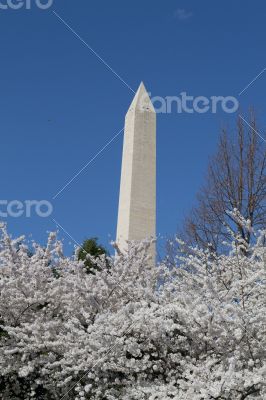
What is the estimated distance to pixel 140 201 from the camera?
1241 centimetres

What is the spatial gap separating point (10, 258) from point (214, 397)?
3322 mm

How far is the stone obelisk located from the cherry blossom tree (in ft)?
18.2

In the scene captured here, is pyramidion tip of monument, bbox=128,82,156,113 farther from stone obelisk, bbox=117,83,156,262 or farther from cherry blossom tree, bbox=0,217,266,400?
cherry blossom tree, bbox=0,217,266,400

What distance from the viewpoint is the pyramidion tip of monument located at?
42.8ft

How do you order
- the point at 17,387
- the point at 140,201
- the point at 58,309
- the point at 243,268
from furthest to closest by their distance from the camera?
the point at 140,201, the point at 58,309, the point at 17,387, the point at 243,268

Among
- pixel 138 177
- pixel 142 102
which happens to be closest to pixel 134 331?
pixel 138 177

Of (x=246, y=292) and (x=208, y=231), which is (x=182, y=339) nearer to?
(x=246, y=292)

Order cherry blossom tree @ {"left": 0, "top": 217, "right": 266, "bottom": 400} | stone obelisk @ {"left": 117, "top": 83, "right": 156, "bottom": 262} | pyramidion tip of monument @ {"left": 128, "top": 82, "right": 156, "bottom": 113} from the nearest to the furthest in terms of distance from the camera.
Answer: cherry blossom tree @ {"left": 0, "top": 217, "right": 266, "bottom": 400} < stone obelisk @ {"left": 117, "top": 83, "right": 156, "bottom": 262} < pyramidion tip of monument @ {"left": 128, "top": 82, "right": 156, "bottom": 113}

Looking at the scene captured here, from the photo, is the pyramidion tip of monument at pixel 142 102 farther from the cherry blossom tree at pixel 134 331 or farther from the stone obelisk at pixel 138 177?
the cherry blossom tree at pixel 134 331

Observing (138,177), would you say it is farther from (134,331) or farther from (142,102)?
(134,331)

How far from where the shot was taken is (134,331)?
209 inches

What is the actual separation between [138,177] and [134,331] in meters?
7.44

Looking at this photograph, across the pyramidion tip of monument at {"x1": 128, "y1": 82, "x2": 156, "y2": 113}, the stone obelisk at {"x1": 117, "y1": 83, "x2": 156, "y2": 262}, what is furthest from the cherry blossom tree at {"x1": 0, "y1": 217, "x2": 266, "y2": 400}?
the pyramidion tip of monument at {"x1": 128, "y1": 82, "x2": 156, "y2": 113}

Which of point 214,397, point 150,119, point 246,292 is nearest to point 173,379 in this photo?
point 214,397
